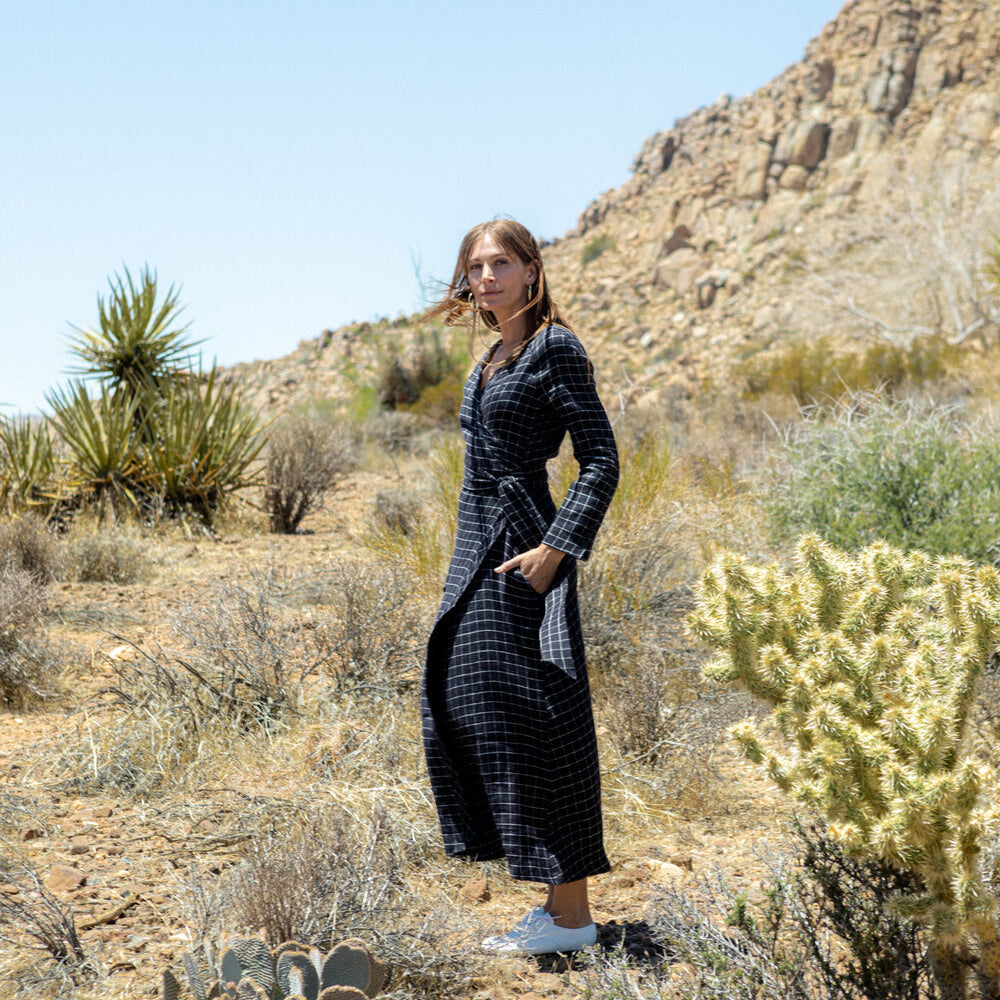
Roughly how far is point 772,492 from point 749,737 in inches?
222

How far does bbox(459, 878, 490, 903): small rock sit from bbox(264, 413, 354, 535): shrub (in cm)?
615

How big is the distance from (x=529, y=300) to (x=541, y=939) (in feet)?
5.89

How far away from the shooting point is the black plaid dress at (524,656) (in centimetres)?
270

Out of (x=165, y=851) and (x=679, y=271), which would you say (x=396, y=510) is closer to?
(x=165, y=851)

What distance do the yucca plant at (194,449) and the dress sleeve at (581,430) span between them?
6.69 metres

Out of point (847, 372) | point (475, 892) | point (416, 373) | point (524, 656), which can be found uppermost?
point (416, 373)

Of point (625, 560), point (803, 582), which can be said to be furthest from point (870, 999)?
point (625, 560)

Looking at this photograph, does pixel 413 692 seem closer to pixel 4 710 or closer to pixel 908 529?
pixel 4 710

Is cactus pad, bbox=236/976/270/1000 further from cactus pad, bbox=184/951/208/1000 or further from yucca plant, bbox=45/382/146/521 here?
yucca plant, bbox=45/382/146/521

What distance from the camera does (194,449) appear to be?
8.91 m

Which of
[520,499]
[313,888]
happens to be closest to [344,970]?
[313,888]

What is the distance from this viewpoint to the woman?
106 inches

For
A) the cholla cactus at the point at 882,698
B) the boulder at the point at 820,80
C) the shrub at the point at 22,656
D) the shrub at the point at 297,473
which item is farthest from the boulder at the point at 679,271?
the cholla cactus at the point at 882,698

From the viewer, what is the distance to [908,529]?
606cm
